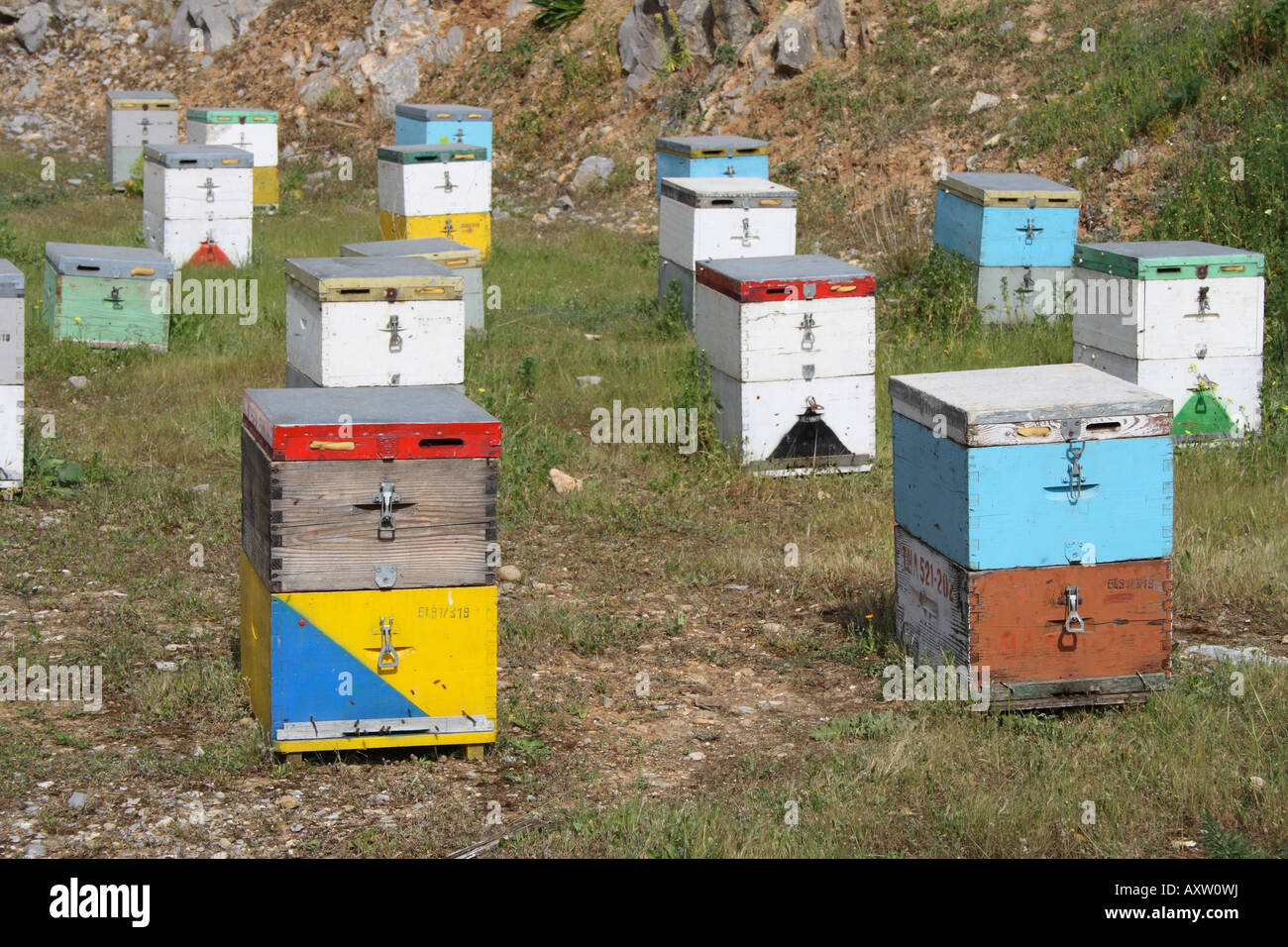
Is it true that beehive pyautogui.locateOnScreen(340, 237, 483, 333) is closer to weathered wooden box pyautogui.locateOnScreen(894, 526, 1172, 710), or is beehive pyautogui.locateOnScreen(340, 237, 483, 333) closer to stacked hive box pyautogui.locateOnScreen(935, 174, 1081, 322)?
stacked hive box pyautogui.locateOnScreen(935, 174, 1081, 322)

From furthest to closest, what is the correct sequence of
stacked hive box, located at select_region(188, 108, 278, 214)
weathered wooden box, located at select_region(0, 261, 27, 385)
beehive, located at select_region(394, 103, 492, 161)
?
1. stacked hive box, located at select_region(188, 108, 278, 214)
2. beehive, located at select_region(394, 103, 492, 161)
3. weathered wooden box, located at select_region(0, 261, 27, 385)

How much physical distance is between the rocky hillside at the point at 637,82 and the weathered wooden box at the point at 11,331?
1003 cm

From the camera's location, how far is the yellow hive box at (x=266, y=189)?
21.5 meters

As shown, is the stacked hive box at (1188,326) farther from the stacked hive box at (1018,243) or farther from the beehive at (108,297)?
the beehive at (108,297)

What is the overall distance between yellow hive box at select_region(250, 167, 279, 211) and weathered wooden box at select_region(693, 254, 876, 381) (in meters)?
13.6

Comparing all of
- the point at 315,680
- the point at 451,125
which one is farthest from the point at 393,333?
the point at 451,125

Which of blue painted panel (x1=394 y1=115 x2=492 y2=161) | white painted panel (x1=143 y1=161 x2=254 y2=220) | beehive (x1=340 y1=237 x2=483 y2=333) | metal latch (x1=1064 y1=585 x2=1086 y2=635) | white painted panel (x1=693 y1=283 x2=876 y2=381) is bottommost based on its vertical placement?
metal latch (x1=1064 y1=585 x2=1086 y2=635)

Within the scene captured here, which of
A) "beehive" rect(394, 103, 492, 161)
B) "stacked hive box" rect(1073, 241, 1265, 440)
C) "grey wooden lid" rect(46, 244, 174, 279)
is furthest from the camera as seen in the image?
"beehive" rect(394, 103, 492, 161)

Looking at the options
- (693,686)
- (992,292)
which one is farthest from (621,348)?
(693,686)

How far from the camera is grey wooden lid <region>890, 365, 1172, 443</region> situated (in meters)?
5.52

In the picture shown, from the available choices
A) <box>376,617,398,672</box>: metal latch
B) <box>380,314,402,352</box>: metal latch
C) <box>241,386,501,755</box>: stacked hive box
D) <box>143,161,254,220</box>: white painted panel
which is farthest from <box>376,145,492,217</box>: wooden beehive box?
<box>376,617,398,672</box>: metal latch

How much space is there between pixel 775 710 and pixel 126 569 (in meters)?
3.45

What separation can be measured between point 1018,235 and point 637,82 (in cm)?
1189

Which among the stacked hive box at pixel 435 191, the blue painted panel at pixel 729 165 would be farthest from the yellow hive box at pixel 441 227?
the blue painted panel at pixel 729 165
